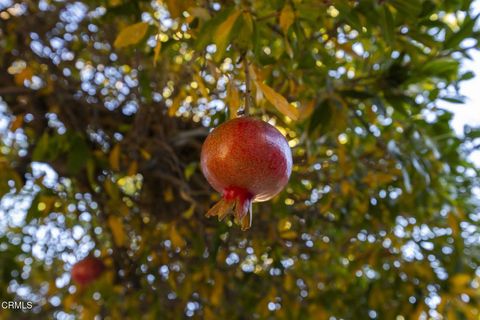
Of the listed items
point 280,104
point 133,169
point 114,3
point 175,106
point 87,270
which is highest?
point 280,104

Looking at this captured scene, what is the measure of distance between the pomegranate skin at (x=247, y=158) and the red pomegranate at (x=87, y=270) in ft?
4.34

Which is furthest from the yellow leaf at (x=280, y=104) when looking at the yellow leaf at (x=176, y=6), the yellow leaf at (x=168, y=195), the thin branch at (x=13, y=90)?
the thin branch at (x=13, y=90)

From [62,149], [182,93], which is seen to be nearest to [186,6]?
[182,93]

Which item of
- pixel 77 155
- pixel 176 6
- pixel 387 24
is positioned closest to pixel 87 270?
pixel 77 155

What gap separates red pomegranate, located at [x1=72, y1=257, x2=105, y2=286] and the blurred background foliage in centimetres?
5

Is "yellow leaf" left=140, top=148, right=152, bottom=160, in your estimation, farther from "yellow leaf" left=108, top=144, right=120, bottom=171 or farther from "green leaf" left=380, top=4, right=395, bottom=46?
"green leaf" left=380, top=4, right=395, bottom=46

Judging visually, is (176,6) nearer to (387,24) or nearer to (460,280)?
(387,24)

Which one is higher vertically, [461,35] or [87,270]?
[461,35]

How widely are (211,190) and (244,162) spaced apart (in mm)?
934

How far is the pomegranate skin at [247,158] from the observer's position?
2.55 ft

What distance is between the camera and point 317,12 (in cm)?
110

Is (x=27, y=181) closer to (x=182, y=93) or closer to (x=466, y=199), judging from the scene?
(x=182, y=93)

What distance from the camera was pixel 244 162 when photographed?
778 mm

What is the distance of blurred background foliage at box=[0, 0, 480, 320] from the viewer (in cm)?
162
